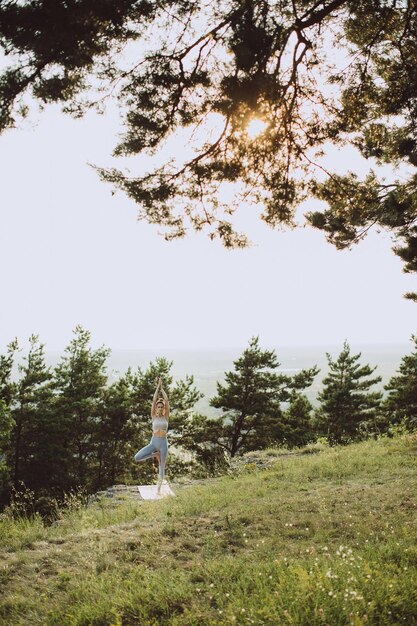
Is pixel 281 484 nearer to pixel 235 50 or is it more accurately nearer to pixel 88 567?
pixel 88 567

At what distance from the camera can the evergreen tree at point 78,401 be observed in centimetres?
2959

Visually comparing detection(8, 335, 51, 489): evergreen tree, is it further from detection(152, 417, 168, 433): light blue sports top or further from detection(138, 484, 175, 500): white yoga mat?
detection(152, 417, 168, 433): light blue sports top

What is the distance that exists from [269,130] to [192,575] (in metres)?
5.85

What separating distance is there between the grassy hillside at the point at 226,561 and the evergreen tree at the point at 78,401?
23.1 meters

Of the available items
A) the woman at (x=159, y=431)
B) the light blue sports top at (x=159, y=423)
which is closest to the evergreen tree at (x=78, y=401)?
the woman at (x=159, y=431)

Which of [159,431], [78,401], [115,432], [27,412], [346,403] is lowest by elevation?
[115,432]

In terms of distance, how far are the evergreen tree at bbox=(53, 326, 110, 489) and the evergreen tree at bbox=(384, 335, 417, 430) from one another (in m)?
23.1

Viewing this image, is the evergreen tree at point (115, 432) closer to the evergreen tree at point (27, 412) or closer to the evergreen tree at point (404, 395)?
the evergreen tree at point (27, 412)

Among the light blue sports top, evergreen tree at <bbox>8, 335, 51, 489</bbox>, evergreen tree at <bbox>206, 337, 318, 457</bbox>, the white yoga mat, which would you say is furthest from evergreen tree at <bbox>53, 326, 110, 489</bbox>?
the light blue sports top

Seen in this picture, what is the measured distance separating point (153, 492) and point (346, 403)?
94.6 ft

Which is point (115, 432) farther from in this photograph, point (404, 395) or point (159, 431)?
point (159, 431)

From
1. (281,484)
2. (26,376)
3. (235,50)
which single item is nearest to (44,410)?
(26,376)

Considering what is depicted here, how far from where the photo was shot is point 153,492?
1002cm

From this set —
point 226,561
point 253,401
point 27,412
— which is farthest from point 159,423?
point 27,412
